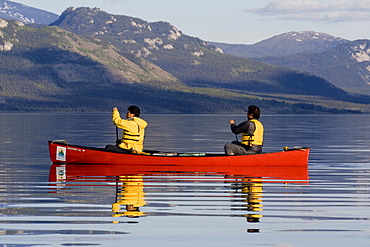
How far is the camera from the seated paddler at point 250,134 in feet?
125

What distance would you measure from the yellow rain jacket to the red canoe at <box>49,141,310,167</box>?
1.82 ft

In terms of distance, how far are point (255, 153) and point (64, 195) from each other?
1414 centimetres

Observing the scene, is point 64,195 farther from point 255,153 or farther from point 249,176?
point 255,153

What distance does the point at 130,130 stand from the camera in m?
38.8

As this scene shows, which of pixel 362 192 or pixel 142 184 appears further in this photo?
pixel 142 184

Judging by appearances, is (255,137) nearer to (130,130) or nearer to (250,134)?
(250,134)

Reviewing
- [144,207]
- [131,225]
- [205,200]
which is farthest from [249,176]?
[131,225]

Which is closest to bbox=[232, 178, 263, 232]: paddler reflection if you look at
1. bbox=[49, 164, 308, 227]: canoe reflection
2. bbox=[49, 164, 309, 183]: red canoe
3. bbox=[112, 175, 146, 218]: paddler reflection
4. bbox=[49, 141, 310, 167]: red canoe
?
bbox=[49, 164, 308, 227]: canoe reflection

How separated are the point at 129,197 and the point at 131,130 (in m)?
11.6

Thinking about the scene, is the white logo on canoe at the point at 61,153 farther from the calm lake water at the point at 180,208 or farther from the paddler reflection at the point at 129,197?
the paddler reflection at the point at 129,197

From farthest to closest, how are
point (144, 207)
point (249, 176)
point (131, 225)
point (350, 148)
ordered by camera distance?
point (350, 148)
point (249, 176)
point (144, 207)
point (131, 225)

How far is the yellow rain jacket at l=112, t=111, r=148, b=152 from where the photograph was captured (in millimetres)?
37688

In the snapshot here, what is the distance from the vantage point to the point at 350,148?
2499 inches

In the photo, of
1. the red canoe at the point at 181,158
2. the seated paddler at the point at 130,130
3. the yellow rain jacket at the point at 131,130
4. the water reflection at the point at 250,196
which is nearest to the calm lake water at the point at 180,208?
the water reflection at the point at 250,196
